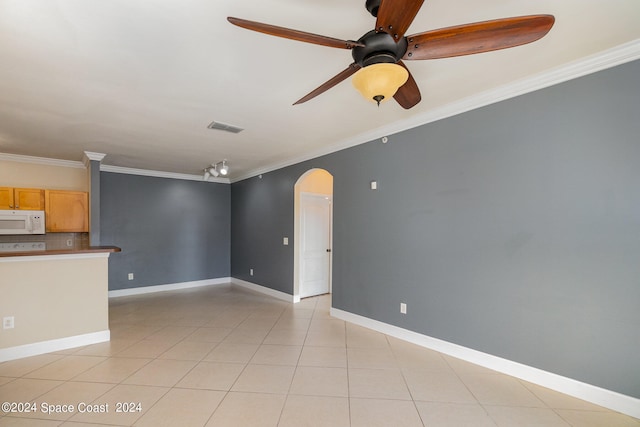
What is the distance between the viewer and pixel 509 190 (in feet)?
8.53

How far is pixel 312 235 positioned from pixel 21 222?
15.4 feet

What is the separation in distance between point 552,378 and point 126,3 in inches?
159

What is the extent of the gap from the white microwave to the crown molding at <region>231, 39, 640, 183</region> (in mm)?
5185

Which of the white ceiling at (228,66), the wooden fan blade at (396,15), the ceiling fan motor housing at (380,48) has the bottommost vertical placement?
the ceiling fan motor housing at (380,48)

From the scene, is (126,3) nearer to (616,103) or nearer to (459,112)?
(459,112)

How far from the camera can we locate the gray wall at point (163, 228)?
5605 millimetres

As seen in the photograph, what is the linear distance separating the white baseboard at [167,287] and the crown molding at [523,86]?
192 inches

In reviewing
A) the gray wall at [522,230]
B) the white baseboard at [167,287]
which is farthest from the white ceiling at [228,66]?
the white baseboard at [167,287]

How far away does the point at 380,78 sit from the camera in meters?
1.40

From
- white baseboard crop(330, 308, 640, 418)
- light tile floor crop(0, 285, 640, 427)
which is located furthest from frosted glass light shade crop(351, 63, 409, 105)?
white baseboard crop(330, 308, 640, 418)

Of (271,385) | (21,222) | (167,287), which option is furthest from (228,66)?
(167,287)

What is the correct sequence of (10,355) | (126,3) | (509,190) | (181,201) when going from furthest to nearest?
(181,201)
(10,355)
(509,190)
(126,3)

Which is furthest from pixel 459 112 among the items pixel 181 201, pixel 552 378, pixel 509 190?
pixel 181 201

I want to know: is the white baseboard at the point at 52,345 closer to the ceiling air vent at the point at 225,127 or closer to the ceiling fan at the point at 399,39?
the ceiling air vent at the point at 225,127
